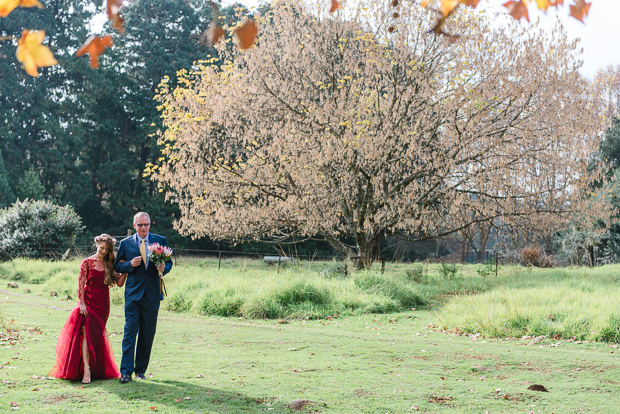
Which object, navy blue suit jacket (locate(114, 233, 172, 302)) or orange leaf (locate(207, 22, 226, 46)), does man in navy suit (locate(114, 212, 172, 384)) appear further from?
orange leaf (locate(207, 22, 226, 46))

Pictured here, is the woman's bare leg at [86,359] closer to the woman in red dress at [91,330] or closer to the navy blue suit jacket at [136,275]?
the woman in red dress at [91,330]

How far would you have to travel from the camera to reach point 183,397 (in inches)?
193

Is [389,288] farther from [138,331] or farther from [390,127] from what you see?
[138,331]

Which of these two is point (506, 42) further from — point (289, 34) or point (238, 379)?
point (238, 379)

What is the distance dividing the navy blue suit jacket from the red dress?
38 centimetres

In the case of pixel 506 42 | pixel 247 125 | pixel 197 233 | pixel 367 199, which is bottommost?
pixel 197 233

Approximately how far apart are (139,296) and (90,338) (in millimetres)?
698

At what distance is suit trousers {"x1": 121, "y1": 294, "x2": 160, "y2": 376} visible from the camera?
5398 millimetres

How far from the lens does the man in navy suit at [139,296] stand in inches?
214

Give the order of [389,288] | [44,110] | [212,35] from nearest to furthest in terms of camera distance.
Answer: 1. [212,35]
2. [389,288]
3. [44,110]

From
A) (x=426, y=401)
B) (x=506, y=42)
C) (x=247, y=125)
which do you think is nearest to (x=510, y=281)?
(x=506, y=42)

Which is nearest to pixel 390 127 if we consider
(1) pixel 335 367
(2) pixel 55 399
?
(1) pixel 335 367

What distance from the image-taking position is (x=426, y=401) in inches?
191

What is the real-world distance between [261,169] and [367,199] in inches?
133
